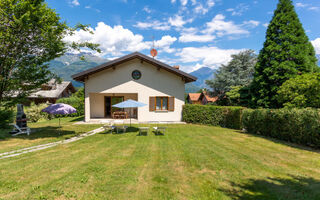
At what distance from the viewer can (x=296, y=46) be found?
49.4 ft

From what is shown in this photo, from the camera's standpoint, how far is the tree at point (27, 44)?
8195mm

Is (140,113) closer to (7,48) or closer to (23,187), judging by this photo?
(7,48)

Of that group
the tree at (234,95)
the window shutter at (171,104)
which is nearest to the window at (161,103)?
the window shutter at (171,104)

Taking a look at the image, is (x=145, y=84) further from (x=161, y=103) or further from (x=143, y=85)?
(x=161, y=103)

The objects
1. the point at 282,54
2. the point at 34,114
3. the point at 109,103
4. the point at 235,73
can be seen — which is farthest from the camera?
the point at 235,73

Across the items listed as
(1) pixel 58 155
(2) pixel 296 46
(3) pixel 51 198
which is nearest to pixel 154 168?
(3) pixel 51 198

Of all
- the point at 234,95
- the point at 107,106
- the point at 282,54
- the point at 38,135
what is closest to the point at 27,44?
the point at 38,135

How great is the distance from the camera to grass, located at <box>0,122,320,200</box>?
12.6 ft

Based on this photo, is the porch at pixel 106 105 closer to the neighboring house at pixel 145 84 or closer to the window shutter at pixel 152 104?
the neighboring house at pixel 145 84

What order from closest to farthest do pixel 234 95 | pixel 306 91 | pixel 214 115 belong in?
pixel 306 91 < pixel 214 115 < pixel 234 95

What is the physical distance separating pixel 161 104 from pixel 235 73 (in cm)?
1426

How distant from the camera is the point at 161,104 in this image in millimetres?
16500

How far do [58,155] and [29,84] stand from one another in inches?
254

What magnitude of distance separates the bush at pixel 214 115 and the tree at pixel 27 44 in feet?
34.7
